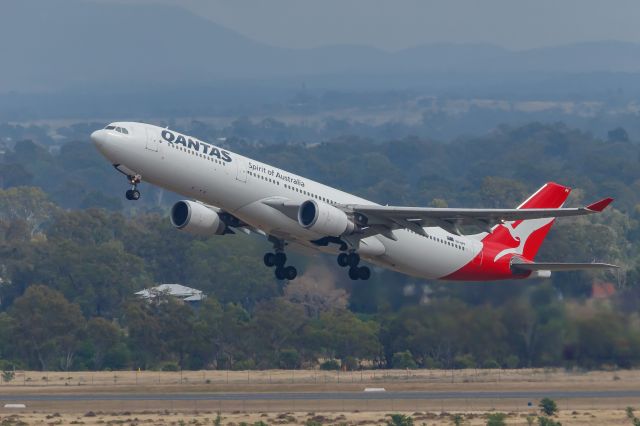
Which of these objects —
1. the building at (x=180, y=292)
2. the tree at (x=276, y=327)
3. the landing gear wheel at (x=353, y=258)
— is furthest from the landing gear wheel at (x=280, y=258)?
the building at (x=180, y=292)

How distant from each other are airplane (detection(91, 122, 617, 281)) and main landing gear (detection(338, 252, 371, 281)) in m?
0.04

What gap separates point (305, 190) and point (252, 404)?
13.2 metres

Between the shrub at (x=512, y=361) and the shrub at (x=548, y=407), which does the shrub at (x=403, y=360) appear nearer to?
the shrub at (x=512, y=361)

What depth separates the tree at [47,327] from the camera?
290 feet

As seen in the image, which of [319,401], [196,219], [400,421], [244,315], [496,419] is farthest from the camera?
[244,315]

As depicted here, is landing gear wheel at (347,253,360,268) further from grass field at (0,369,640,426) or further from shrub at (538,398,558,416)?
shrub at (538,398,558,416)

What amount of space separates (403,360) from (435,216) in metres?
22.0

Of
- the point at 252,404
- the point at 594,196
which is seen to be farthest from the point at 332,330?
the point at 594,196

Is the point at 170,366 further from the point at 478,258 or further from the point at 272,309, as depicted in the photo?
the point at 478,258

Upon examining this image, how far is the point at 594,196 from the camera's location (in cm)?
17362

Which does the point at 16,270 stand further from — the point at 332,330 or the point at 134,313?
the point at 332,330

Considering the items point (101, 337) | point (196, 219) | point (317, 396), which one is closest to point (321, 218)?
point (196, 219)

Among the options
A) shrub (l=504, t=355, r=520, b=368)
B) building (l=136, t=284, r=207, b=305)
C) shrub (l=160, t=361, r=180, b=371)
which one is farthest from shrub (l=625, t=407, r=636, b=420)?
building (l=136, t=284, r=207, b=305)

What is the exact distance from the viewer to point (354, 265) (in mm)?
58156
